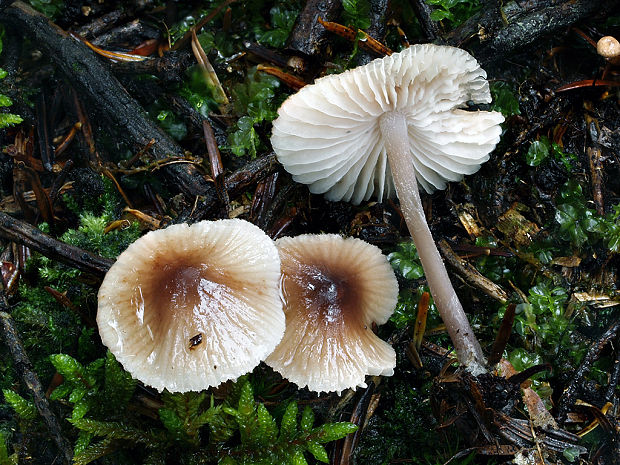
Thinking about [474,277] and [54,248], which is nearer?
[54,248]

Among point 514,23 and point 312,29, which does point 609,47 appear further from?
point 312,29

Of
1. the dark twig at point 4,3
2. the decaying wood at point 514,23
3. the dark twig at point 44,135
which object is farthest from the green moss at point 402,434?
the dark twig at point 4,3

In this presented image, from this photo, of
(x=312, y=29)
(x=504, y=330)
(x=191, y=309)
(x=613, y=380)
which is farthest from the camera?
(x=312, y=29)

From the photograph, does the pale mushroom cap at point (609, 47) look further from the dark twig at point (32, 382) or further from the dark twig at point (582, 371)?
the dark twig at point (32, 382)

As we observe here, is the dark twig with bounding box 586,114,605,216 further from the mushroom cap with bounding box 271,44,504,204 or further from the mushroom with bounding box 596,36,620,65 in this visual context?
the mushroom cap with bounding box 271,44,504,204

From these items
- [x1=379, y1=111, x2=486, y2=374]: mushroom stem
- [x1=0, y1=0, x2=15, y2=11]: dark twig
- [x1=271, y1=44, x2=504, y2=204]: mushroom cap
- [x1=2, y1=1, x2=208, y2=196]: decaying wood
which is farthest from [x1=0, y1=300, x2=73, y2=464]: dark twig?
[x1=379, y1=111, x2=486, y2=374]: mushroom stem

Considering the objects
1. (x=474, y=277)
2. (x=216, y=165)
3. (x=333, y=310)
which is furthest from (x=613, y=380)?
(x=216, y=165)
